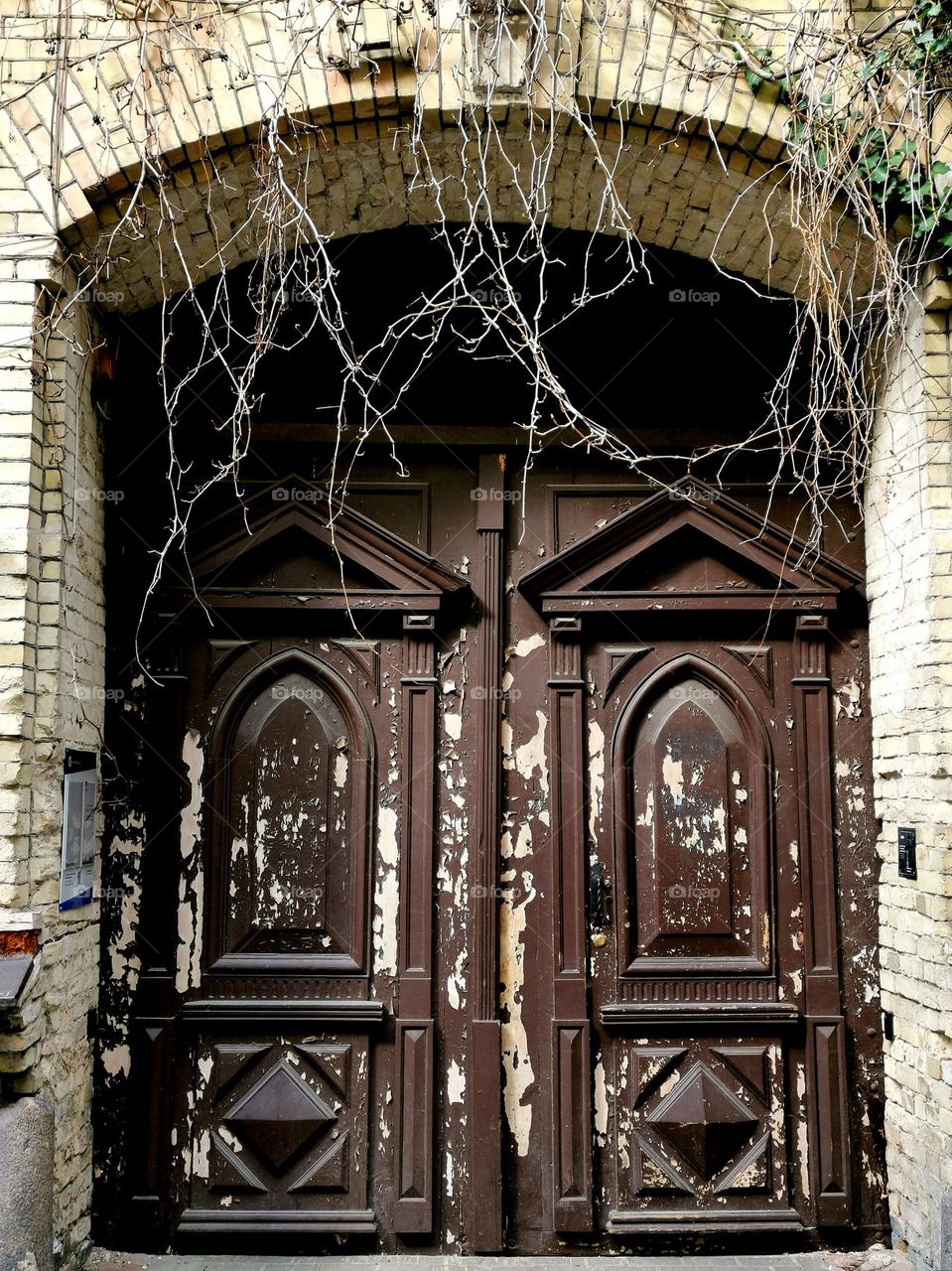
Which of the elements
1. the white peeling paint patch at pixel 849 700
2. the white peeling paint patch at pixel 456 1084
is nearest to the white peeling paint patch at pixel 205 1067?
the white peeling paint patch at pixel 456 1084

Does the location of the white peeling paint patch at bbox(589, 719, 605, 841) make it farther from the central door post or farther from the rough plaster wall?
the rough plaster wall

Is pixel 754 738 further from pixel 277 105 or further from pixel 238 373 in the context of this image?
pixel 277 105

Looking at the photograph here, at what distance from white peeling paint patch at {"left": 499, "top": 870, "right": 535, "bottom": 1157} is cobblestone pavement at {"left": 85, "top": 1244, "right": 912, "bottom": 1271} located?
15.4 inches

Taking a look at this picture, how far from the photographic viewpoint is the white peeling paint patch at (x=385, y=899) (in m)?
3.79

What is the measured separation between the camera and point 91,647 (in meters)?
3.68

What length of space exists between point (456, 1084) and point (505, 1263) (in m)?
0.63

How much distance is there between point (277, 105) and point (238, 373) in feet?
3.72

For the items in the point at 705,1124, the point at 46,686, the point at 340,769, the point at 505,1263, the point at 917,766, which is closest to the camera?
the point at 46,686

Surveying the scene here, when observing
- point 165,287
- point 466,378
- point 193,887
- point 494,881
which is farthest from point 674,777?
point 165,287

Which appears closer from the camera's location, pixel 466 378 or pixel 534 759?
pixel 534 759

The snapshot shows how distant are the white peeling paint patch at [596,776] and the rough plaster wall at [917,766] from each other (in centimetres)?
108

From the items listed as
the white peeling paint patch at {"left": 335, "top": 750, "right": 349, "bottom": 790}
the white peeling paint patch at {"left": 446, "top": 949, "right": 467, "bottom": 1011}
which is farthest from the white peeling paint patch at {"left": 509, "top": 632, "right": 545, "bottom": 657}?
the white peeling paint patch at {"left": 446, "top": 949, "right": 467, "bottom": 1011}

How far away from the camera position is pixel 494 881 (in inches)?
149

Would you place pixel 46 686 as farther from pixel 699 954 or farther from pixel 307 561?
pixel 699 954
